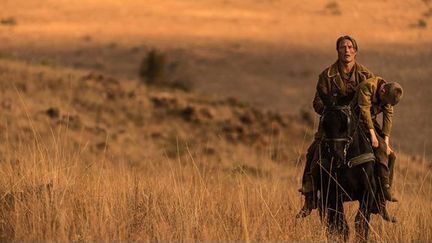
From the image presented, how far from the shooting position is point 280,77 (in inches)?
1718

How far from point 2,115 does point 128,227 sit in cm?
1652

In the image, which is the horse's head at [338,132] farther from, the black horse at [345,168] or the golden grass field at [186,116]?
the golden grass field at [186,116]

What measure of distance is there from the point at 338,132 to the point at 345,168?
0.31 m

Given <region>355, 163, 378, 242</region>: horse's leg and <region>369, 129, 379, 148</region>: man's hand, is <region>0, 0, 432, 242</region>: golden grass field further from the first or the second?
<region>369, 129, 379, 148</region>: man's hand

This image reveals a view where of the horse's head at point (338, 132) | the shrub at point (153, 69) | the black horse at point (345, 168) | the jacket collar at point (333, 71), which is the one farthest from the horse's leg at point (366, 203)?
the shrub at point (153, 69)

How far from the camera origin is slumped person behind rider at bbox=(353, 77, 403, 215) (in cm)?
772

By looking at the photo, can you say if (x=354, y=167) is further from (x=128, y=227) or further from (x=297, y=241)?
(x=128, y=227)

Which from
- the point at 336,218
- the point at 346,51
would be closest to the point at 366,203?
the point at 336,218

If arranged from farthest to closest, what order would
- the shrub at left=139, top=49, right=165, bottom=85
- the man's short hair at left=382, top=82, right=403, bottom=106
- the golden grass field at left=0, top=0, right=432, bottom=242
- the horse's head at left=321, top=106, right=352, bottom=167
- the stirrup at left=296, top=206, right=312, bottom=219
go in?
the shrub at left=139, top=49, right=165, bottom=85
the stirrup at left=296, top=206, right=312, bottom=219
the golden grass field at left=0, top=0, right=432, bottom=242
the man's short hair at left=382, top=82, right=403, bottom=106
the horse's head at left=321, top=106, right=352, bottom=167

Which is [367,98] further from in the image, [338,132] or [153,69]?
[153,69]

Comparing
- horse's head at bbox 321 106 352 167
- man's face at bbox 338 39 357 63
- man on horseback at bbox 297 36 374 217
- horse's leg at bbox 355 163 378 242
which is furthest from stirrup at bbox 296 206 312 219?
man's face at bbox 338 39 357 63

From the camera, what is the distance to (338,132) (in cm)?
767

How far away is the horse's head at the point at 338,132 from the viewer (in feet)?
25.1

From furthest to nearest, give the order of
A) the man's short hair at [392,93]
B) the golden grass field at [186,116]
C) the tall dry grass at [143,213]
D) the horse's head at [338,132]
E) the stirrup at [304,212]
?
the stirrup at [304,212] → the golden grass field at [186,116] → the man's short hair at [392,93] → the horse's head at [338,132] → the tall dry grass at [143,213]
